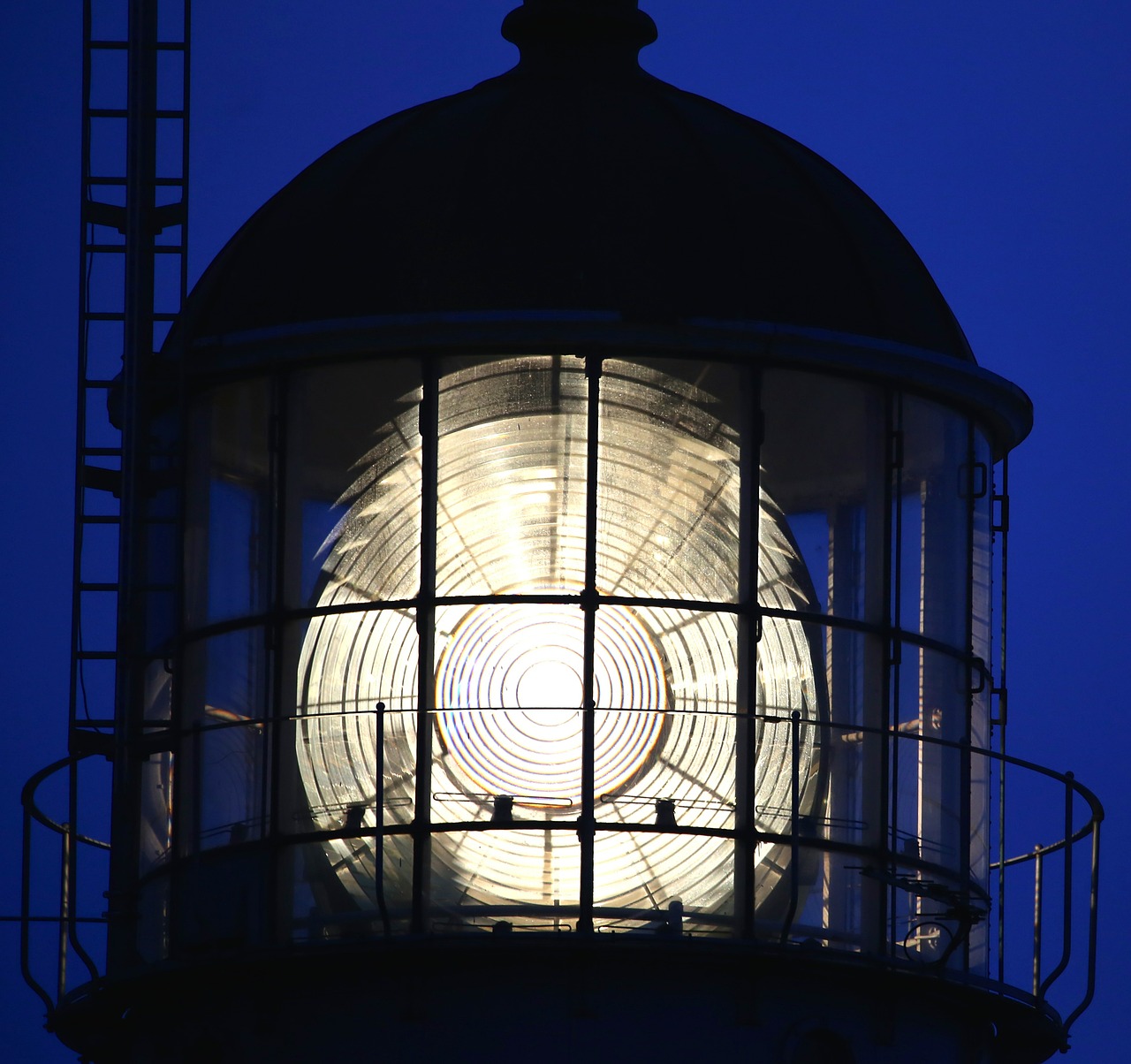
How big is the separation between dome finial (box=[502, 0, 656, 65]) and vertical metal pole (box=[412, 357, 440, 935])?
308 centimetres

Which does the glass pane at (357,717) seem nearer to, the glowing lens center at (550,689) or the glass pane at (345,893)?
the glass pane at (345,893)

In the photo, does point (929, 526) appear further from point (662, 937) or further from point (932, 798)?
point (662, 937)

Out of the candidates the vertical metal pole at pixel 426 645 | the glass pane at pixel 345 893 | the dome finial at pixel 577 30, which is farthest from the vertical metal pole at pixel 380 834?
the dome finial at pixel 577 30

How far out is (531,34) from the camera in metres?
17.5

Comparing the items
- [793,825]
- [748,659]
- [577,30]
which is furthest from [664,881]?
[577,30]

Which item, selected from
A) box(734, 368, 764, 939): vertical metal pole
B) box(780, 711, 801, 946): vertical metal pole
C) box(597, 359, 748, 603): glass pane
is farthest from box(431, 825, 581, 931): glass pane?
box(597, 359, 748, 603): glass pane

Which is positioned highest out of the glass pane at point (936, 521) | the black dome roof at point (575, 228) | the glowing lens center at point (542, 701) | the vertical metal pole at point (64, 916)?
the black dome roof at point (575, 228)

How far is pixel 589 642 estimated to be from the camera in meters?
14.9

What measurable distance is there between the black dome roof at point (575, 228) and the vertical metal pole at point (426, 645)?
1.92 feet

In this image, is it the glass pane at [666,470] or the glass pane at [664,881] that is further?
the glass pane at [666,470]

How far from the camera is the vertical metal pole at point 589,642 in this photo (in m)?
14.6

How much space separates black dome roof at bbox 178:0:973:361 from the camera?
15.5 meters

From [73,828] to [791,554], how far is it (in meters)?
4.26

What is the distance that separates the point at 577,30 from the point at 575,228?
233 centimetres
